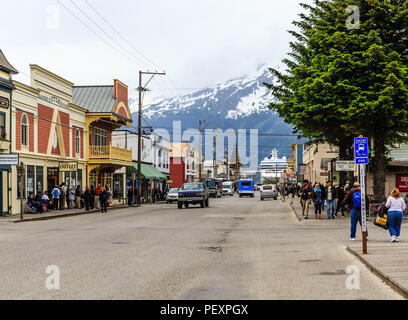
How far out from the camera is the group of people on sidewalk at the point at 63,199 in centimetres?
3328

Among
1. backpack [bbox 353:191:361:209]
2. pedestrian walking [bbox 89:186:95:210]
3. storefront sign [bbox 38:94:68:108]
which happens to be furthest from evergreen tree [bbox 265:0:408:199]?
storefront sign [bbox 38:94:68:108]

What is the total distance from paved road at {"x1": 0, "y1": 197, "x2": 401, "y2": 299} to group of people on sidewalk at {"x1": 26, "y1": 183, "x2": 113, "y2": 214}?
533 inches

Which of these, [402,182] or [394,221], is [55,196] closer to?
[402,182]

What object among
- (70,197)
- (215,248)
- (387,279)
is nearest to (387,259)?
(387,279)

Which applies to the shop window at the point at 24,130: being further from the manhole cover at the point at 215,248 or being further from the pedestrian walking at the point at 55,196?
the manhole cover at the point at 215,248

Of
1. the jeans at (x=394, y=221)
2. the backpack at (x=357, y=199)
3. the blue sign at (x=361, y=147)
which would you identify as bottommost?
the jeans at (x=394, y=221)

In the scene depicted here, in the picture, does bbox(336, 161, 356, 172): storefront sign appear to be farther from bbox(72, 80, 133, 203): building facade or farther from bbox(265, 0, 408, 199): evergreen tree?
bbox(72, 80, 133, 203): building facade

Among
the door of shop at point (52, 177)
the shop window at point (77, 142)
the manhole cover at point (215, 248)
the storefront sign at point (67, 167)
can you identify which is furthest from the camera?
the shop window at point (77, 142)

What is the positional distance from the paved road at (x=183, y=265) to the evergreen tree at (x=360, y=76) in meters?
8.56

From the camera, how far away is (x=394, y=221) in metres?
16.1

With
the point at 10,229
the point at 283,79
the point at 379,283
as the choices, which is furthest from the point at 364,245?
the point at 283,79

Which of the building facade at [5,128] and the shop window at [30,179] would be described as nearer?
the building facade at [5,128]

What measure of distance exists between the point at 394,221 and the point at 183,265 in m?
7.45

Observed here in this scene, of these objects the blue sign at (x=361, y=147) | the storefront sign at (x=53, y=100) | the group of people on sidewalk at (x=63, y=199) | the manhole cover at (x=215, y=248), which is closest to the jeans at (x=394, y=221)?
the blue sign at (x=361, y=147)
